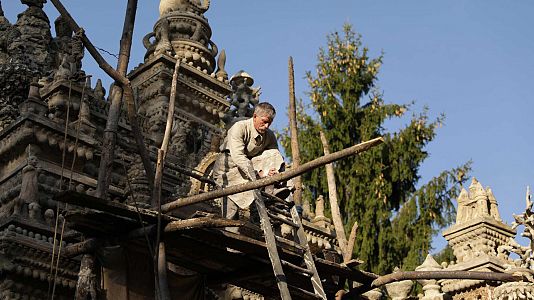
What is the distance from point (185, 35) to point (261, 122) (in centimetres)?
1513

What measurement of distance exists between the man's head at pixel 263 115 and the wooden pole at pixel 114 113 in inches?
65.1

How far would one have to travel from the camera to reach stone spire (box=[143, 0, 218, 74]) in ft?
82.3

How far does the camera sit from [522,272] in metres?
15.1

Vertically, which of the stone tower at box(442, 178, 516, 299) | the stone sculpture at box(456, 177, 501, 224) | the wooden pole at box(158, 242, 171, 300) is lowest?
the wooden pole at box(158, 242, 171, 300)

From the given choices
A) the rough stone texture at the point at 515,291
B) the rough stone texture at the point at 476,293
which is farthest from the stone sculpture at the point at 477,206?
the rough stone texture at the point at 515,291

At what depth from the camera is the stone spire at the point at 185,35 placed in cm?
2508

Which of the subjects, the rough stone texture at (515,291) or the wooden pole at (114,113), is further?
the rough stone texture at (515,291)

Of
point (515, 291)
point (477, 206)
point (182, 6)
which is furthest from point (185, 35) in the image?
point (515, 291)

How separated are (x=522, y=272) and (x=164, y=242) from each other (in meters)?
7.41

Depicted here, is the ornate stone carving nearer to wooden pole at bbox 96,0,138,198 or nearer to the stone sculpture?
the stone sculpture

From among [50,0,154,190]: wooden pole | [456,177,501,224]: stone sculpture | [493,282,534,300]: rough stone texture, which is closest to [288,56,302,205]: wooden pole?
[50,0,154,190]: wooden pole

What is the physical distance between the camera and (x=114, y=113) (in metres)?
11.1

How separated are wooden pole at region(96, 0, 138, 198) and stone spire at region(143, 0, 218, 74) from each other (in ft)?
41.6

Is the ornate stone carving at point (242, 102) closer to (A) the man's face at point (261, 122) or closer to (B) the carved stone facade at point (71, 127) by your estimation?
(B) the carved stone facade at point (71, 127)
